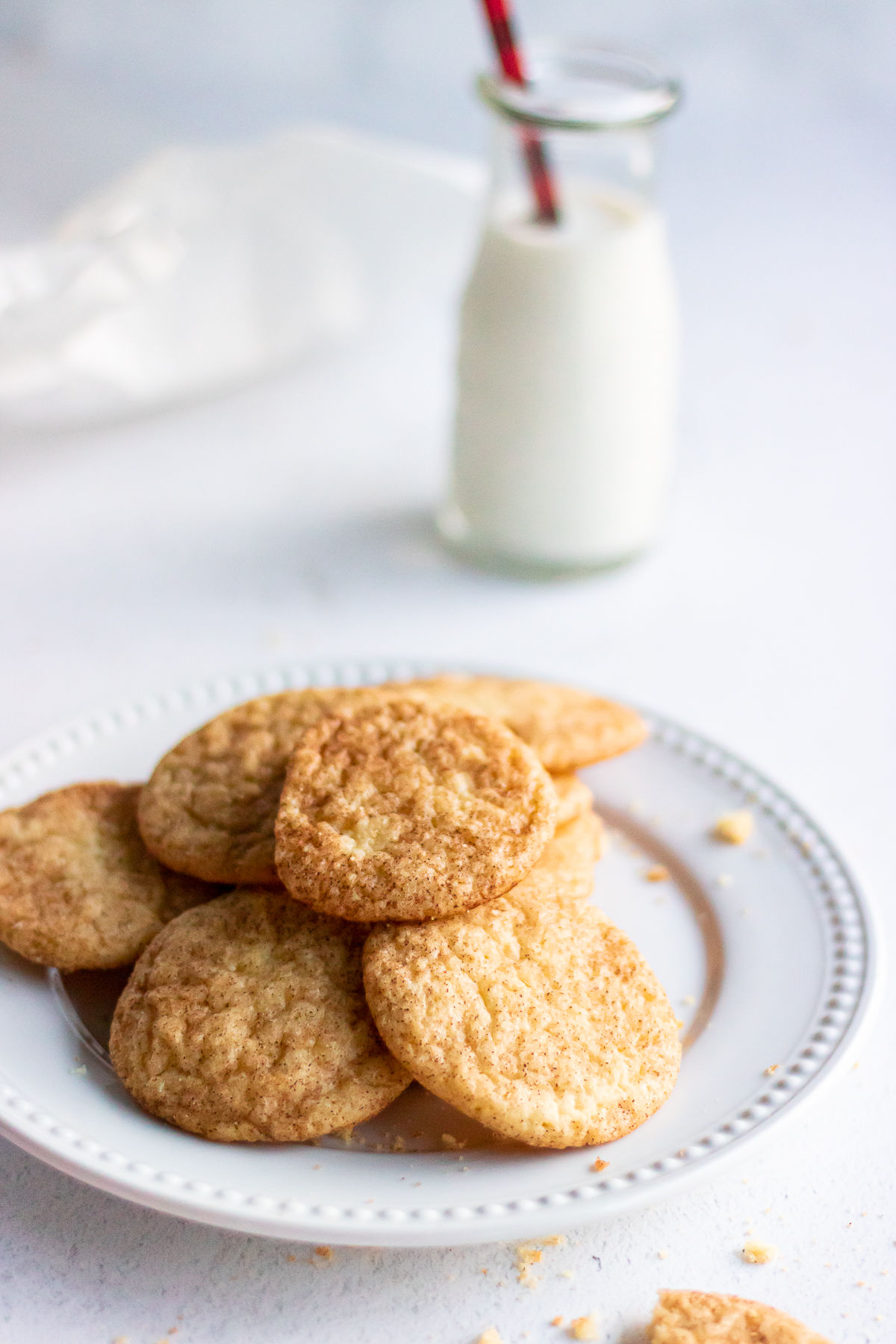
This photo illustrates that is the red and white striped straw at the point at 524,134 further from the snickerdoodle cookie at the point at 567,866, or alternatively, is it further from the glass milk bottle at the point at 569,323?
the snickerdoodle cookie at the point at 567,866

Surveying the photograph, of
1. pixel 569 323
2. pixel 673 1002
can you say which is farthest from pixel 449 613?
pixel 673 1002

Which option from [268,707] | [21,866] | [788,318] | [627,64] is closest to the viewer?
[21,866]

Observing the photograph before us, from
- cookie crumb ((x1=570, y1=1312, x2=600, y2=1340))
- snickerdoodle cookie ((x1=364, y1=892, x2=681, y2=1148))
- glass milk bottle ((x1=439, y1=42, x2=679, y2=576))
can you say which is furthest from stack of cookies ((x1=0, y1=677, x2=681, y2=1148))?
glass milk bottle ((x1=439, y1=42, x2=679, y2=576))

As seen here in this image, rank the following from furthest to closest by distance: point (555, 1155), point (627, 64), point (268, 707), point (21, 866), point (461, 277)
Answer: point (461, 277)
point (627, 64)
point (268, 707)
point (21, 866)
point (555, 1155)

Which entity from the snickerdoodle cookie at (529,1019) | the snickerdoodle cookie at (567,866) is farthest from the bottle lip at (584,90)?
the snickerdoodle cookie at (529,1019)

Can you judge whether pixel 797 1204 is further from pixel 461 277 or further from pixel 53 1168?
pixel 461 277

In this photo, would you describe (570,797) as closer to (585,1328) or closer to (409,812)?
(409,812)

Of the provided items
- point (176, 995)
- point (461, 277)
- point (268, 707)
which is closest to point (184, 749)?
point (268, 707)

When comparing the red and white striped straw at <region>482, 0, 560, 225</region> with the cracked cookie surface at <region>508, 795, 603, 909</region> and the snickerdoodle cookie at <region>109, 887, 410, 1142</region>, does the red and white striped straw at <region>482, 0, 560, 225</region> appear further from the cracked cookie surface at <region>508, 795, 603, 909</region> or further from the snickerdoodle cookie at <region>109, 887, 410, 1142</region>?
the snickerdoodle cookie at <region>109, 887, 410, 1142</region>
